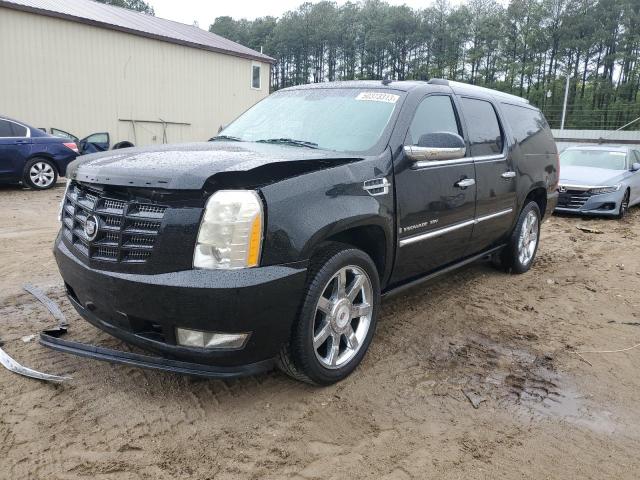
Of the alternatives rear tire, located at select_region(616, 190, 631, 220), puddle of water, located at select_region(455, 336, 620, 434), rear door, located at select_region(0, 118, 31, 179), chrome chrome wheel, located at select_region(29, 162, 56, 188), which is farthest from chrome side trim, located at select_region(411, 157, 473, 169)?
chrome chrome wheel, located at select_region(29, 162, 56, 188)

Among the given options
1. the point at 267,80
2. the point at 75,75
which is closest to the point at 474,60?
the point at 267,80

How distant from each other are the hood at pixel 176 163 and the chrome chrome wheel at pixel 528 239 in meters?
3.16

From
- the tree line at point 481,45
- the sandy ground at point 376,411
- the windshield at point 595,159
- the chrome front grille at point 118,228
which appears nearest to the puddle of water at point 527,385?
the sandy ground at point 376,411

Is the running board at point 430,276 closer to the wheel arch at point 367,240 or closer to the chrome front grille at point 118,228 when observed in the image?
the wheel arch at point 367,240

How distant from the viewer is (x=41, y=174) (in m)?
10.7

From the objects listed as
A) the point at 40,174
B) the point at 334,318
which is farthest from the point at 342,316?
the point at 40,174

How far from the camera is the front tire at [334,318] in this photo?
272 cm

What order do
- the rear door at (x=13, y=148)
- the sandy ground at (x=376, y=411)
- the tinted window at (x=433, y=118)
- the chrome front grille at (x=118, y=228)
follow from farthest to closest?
the rear door at (x=13, y=148) < the tinted window at (x=433, y=118) < the chrome front grille at (x=118, y=228) < the sandy ground at (x=376, y=411)

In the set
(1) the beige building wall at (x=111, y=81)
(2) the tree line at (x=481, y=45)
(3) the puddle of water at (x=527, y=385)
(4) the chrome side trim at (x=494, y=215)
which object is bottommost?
(3) the puddle of water at (x=527, y=385)

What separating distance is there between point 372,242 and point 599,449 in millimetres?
1645

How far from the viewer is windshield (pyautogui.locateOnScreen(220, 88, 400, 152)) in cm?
347

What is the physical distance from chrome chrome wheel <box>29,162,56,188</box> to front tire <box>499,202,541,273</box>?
9.41 meters

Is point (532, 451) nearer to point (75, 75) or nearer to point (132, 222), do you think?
point (132, 222)

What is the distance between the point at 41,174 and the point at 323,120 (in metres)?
9.11
